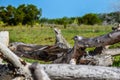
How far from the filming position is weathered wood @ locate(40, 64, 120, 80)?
5.40 m

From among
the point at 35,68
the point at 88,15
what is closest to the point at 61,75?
the point at 35,68

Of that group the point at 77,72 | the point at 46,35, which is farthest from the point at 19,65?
the point at 46,35

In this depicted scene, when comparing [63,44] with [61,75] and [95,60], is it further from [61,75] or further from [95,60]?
[61,75]

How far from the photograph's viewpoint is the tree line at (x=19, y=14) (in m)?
60.6

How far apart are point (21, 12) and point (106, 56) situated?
54738 millimetres

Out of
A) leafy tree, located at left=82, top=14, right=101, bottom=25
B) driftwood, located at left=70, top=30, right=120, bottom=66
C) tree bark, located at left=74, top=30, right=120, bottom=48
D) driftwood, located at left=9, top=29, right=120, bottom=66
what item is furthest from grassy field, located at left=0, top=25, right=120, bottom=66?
leafy tree, located at left=82, top=14, right=101, bottom=25

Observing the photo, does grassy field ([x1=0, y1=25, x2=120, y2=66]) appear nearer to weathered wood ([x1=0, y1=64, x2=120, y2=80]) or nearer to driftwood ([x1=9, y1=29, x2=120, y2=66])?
driftwood ([x1=9, y1=29, x2=120, y2=66])

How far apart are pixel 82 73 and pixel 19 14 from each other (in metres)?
57.1

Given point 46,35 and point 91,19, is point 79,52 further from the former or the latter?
point 91,19

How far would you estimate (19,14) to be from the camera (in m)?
62.1

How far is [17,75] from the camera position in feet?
16.8

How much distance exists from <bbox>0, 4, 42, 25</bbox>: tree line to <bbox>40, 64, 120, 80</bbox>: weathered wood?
5433 cm

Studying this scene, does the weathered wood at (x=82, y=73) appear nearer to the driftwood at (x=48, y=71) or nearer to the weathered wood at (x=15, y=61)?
the driftwood at (x=48, y=71)

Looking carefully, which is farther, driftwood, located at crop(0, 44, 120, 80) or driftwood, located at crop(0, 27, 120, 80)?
driftwood, located at crop(0, 44, 120, 80)
